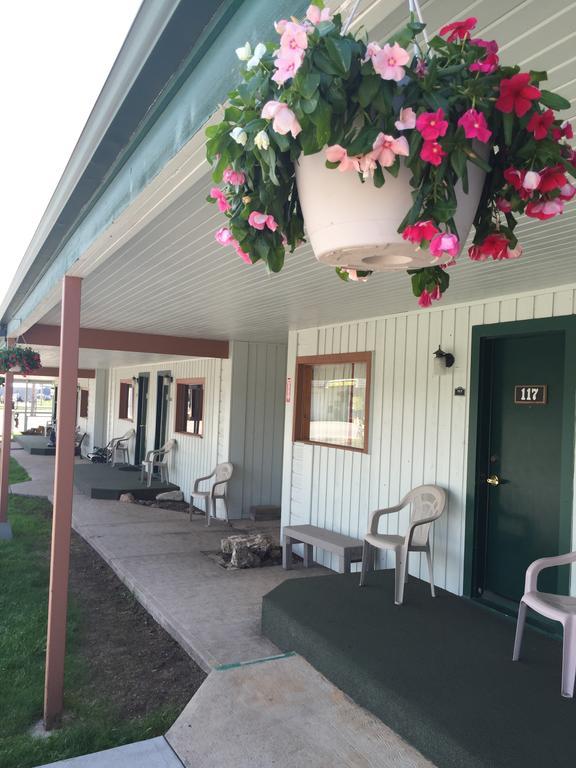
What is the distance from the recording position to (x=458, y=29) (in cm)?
103

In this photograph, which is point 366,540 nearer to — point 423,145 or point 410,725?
point 410,725

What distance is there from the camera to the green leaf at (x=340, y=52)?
0.92 meters

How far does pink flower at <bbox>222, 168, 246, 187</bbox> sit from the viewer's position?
45.8 inches

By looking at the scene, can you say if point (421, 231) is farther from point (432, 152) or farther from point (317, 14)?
Answer: point (317, 14)

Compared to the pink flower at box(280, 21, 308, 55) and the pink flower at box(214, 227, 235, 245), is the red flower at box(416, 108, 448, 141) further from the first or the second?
the pink flower at box(214, 227, 235, 245)

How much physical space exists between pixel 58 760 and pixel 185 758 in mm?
592

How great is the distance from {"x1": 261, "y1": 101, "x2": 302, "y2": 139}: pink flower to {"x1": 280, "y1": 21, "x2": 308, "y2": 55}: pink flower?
77mm

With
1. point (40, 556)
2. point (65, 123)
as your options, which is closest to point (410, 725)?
point (65, 123)

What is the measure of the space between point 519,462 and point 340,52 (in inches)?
154

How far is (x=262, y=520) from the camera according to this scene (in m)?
8.62

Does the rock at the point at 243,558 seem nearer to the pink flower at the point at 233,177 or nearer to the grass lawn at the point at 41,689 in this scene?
the grass lawn at the point at 41,689

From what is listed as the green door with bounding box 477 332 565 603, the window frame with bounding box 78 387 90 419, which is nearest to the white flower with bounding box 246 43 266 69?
the green door with bounding box 477 332 565 603

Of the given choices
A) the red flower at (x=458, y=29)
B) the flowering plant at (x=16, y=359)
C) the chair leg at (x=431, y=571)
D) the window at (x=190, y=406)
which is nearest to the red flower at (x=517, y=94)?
the red flower at (x=458, y=29)

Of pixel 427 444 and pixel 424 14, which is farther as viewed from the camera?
pixel 427 444
